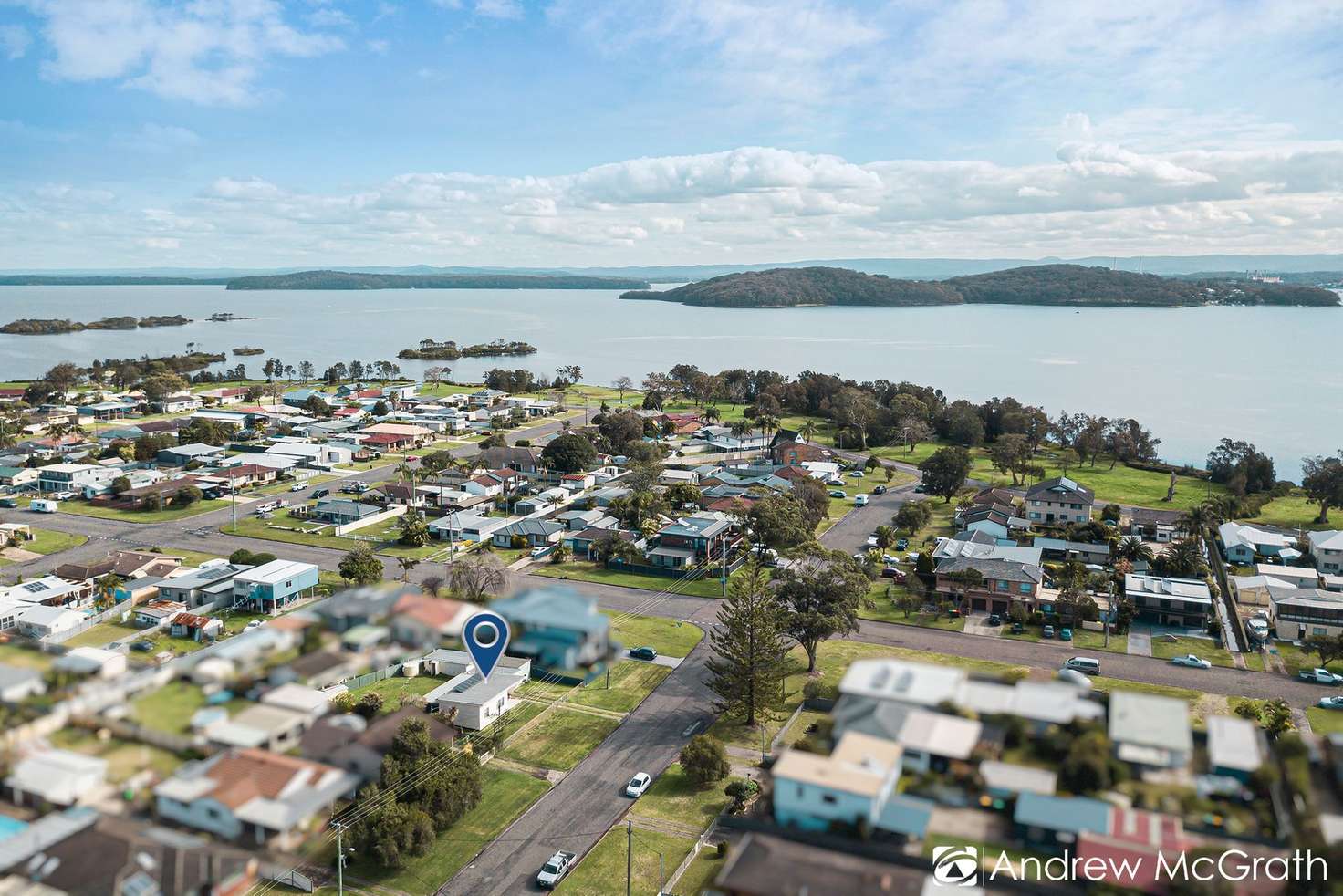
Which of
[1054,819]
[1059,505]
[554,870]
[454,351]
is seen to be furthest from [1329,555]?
[454,351]

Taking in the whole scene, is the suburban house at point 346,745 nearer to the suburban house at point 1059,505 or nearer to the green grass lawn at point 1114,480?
the suburban house at point 1059,505

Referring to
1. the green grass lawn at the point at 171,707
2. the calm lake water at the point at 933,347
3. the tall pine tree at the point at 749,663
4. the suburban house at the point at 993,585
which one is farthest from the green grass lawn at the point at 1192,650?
the calm lake water at the point at 933,347

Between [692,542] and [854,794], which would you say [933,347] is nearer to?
[692,542]

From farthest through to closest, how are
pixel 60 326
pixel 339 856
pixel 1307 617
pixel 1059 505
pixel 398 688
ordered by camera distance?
1. pixel 60 326
2. pixel 1059 505
3. pixel 1307 617
4. pixel 398 688
5. pixel 339 856

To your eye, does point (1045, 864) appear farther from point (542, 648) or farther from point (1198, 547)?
point (1198, 547)

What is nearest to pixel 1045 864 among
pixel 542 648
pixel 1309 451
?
pixel 542 648
